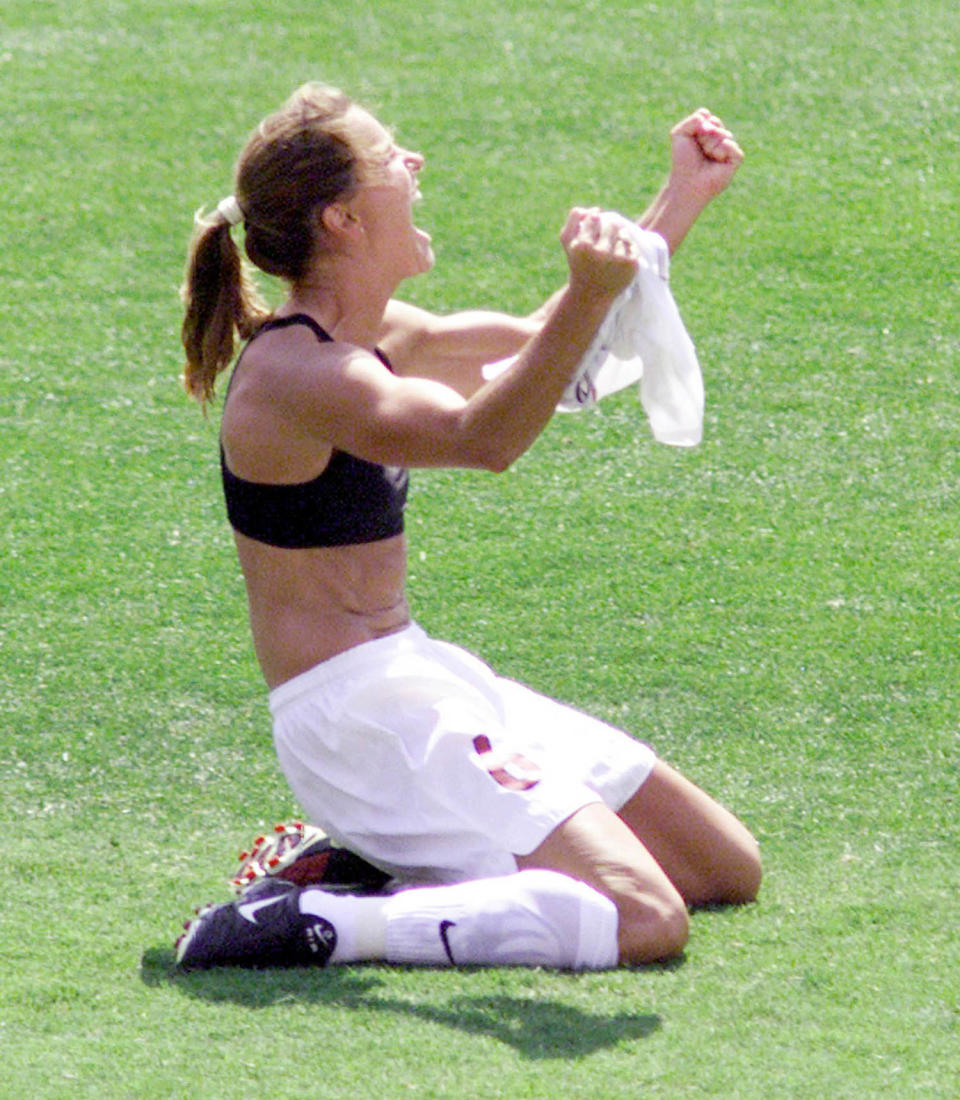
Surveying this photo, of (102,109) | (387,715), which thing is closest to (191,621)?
(387,715)

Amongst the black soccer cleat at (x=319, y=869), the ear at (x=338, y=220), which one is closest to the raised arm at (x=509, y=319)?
the ear at (x=338, y=220)

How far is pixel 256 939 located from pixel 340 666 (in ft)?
1.62

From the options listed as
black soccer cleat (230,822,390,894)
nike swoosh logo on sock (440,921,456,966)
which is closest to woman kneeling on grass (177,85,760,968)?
nike swoosh logo on sock (440,921,456,966)

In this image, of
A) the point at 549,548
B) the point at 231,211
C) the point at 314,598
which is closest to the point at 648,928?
the point at 314,598

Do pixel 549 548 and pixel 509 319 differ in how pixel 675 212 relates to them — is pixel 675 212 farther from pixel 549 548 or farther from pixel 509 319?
pixel 549 548

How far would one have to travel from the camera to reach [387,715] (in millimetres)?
3410

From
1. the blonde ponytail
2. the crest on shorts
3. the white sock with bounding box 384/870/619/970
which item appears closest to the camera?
the white sock with bounding box 384/870/619/970

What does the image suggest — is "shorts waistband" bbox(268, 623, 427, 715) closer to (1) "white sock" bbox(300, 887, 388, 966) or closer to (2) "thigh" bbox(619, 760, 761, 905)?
(1) "white sock" bbox(300, 887, 388, 966)

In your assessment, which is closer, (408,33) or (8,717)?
(8,717)

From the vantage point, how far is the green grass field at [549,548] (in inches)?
123

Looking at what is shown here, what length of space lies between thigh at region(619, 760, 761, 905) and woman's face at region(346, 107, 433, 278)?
1104mm

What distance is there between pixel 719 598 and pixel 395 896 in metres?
1.98

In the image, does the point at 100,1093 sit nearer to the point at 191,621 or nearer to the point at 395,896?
the point at 395,896

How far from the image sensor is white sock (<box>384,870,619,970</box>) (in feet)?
10.8
